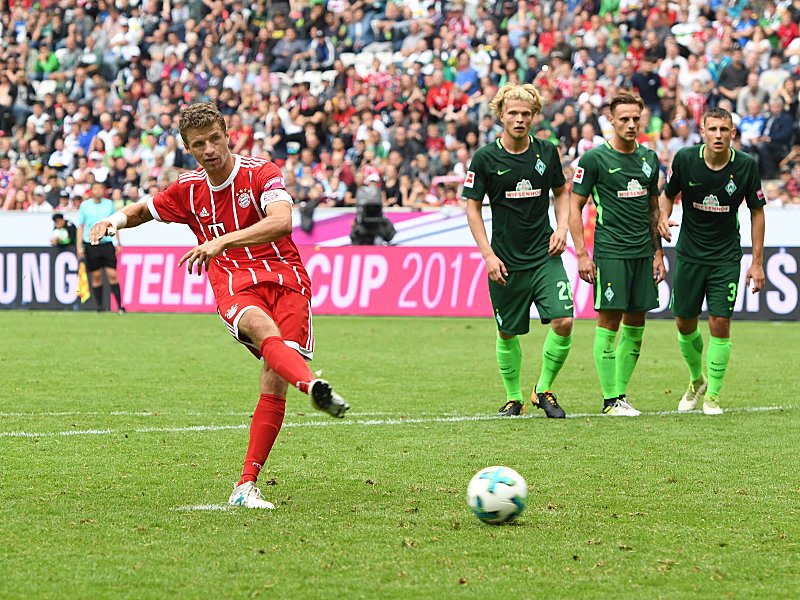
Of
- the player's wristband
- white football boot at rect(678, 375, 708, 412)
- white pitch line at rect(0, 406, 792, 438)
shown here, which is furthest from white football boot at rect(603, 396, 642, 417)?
the player's wristband

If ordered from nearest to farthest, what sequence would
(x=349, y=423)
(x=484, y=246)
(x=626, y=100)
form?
(x=349, y=423)
(x=484, y=246)
(x=626, y=100)

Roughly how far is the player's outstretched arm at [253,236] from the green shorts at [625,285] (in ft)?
13.2

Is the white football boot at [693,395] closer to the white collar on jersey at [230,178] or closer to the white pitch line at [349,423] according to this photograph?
the white pitch line at [349,423]

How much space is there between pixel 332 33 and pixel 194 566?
2453cm

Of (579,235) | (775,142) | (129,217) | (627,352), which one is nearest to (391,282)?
(775,142)

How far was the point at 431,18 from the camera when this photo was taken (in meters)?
26.9

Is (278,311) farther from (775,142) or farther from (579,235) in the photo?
(775,142)

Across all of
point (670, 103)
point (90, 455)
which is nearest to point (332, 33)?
point (670, 103)

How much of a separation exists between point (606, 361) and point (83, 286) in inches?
568

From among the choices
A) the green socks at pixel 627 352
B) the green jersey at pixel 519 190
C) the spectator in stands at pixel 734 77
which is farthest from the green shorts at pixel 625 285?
the spectator in stands at pixel 734 77

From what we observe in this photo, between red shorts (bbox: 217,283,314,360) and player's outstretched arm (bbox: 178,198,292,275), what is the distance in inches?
10.1

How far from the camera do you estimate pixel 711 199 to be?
32.2 feet

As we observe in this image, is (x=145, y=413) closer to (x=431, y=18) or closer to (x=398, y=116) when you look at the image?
(x=398, y=116)

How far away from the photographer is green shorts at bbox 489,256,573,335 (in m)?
9.59
